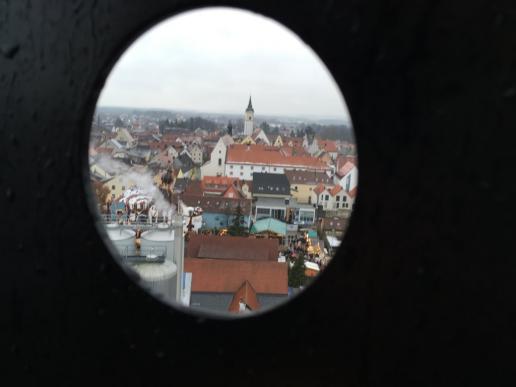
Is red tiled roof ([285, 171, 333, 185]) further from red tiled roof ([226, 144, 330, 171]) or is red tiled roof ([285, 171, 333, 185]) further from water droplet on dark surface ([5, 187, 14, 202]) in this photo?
water droplet on dark surface ([5, 187, 14, 202])

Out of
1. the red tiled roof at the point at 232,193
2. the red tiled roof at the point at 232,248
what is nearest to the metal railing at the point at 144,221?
the red tiled roof at the point at 232,248

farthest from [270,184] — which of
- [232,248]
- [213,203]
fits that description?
[232,248]

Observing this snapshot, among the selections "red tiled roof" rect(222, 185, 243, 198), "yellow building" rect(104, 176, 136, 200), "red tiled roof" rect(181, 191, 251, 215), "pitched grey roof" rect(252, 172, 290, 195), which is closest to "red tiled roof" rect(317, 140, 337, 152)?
"pitched grey roof" rect(252, 172, 290, 195)

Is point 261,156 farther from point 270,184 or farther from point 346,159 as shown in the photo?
point 346,159

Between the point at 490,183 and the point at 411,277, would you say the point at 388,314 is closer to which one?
the point at 411,277

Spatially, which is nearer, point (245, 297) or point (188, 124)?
point (245, 297)

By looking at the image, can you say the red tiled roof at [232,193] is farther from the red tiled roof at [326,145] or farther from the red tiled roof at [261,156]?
the red tiled roof at [326,145]
